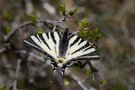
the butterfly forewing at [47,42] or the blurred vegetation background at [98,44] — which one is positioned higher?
the blurred vegetation background at [98,44]

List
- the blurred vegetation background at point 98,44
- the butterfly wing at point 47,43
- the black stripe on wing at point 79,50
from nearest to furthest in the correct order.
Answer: the black stripe on wing at point 79,50 < the butterfly wing at point 47,43 < the blurred vegetation background at point 98,44

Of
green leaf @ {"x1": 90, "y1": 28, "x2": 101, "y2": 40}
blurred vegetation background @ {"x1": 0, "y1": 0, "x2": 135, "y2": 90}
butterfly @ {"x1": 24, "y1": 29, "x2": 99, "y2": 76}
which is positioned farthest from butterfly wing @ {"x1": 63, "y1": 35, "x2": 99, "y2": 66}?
blurred vegetation background @ {"x1": 0, "y1": 0, "x2": 135, "y2": 90}

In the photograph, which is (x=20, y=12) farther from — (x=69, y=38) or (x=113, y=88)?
(x=69, y=38)

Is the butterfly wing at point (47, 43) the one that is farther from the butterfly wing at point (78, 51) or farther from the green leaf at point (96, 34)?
the green leaf at point (96, 34)

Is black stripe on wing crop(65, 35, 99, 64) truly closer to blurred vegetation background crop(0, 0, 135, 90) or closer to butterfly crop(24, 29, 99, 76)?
butterfly crop(24, 29, 99, 76)

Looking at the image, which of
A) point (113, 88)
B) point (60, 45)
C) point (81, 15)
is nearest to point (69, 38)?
point (60, 45)

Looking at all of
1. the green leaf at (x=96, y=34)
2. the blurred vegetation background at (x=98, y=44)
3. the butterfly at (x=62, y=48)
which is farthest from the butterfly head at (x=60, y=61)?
the blurred vegetation background at (x=98, y=44)

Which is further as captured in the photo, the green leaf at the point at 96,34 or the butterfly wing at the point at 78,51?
the green leaf at the point at 96,34
